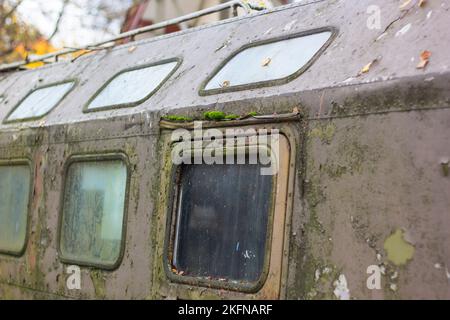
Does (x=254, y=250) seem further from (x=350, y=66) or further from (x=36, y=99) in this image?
(x=36, y=99)

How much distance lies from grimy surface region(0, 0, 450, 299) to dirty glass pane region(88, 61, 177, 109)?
0.13m

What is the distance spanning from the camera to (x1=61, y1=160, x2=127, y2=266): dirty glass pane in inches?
175

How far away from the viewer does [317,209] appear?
3.22 meters

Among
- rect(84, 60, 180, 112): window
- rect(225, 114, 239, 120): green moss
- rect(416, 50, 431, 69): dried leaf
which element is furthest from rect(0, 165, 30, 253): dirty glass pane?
rect(416, 50, 431, 69): dried leaf

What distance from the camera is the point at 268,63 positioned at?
3924 mm

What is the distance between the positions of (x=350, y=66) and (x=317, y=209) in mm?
771

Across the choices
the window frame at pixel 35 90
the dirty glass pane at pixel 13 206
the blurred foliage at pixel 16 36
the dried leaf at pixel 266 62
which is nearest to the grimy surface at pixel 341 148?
the dried leaf at pixel 266 62

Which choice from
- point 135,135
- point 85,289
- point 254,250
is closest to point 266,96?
point 254,250

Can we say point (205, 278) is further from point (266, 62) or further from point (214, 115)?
point (266, 62)

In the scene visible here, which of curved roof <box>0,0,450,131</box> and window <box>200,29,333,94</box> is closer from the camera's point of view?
curved roof <box>0,0,450,131</box>

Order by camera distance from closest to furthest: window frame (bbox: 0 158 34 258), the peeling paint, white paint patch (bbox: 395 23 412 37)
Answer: the peeling paint < white paint patch (bbox: 395 23 412 37) < window frame (bbox: 0 158 34 258)

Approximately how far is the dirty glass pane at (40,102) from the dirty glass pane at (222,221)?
225 centimetres

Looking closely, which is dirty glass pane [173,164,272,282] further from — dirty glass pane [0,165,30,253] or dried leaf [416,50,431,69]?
dirty glass pane [0,165,30,253]

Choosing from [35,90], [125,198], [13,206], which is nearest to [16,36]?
[35,90]
